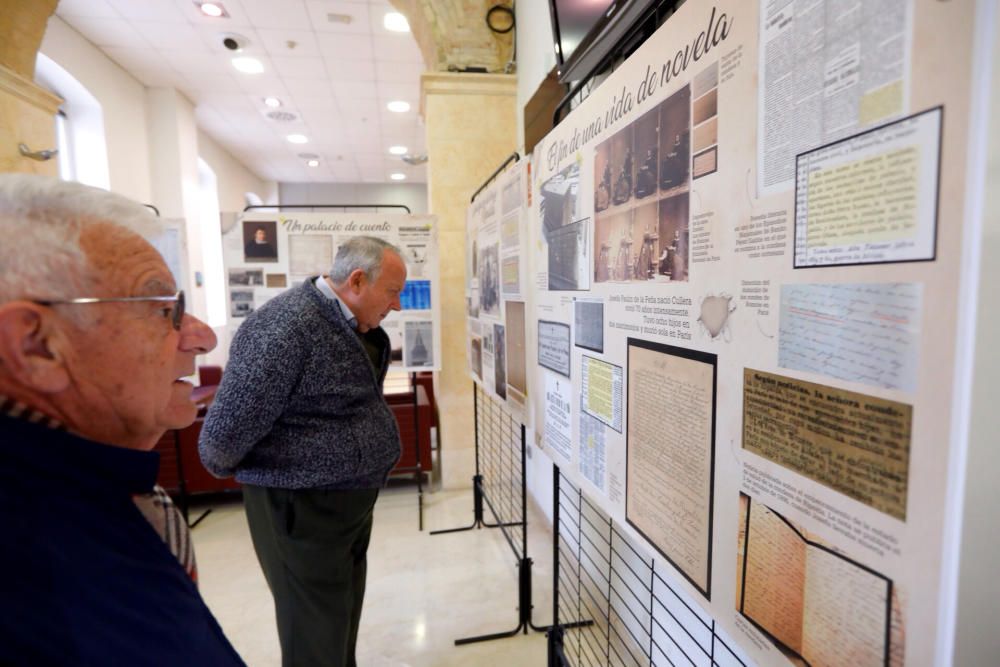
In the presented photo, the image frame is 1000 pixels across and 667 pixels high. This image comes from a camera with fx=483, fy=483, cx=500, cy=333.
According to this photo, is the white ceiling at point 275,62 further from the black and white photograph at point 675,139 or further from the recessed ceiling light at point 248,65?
the black and white photograph at point 675,139

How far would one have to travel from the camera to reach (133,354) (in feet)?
2.09

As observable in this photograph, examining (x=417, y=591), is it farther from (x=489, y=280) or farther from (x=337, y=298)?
(x=337, y=298)

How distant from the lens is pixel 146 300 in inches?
25.5

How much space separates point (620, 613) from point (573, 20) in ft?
7.37

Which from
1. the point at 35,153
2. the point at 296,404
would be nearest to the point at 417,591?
the point at 296,404

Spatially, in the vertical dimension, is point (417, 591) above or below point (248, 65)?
below

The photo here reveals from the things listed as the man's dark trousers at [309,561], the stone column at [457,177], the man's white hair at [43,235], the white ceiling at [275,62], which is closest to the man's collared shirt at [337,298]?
the man's dark trousers at [309,561]

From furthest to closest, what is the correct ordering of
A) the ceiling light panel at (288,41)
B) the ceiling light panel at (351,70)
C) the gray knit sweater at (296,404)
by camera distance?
the ceiling light panel at (351,70), the ceiling light panel at (288,41), the gray knit sweater at (296,404)

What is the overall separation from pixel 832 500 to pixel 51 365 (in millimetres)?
949

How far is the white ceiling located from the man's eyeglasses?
4221mm

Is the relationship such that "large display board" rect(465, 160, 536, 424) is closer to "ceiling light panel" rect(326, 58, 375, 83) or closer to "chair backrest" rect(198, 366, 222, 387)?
"ceiling light panel" rect(326, 58, 375, 83)

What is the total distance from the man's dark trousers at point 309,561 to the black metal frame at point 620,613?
0.72 meters

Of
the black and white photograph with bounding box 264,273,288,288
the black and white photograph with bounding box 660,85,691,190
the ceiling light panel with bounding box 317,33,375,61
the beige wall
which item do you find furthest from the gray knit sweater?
the beige wall

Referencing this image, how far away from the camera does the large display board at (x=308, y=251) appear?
324 centimetres
